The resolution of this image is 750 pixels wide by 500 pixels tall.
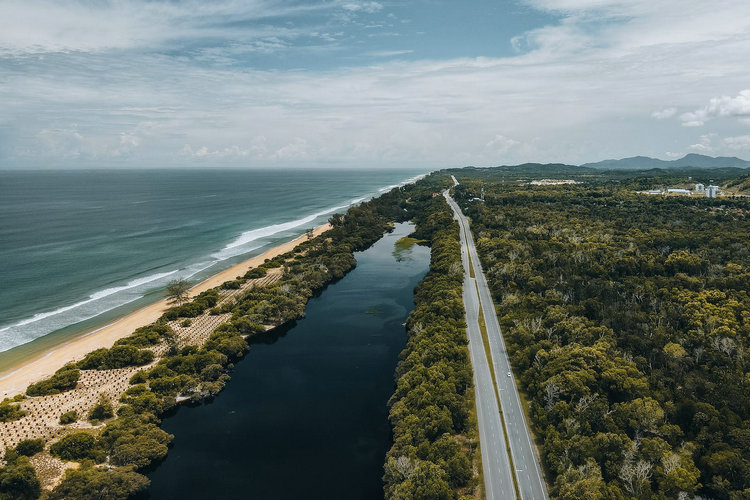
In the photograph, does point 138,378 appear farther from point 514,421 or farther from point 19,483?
point 514,421

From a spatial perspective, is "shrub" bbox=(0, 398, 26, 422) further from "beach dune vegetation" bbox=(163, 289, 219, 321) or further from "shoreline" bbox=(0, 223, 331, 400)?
"beach dune vegetation" bbox=(163, 289, 219, 321)

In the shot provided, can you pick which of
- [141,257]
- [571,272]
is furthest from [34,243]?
[571,272]

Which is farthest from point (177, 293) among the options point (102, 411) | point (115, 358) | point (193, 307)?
point (102, 411)

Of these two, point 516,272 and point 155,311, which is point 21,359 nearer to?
point 155,311

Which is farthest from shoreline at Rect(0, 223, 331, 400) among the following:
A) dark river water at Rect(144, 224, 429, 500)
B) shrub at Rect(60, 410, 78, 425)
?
dark river water at Rect(144, 224, 429, 500)

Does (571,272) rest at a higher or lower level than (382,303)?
higher

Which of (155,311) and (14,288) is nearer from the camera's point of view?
(155,311)
